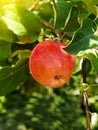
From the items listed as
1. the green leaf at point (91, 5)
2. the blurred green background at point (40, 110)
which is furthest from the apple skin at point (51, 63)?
the blurred green background at point (40, 110)

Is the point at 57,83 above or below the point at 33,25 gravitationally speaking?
below

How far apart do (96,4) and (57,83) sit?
285mm

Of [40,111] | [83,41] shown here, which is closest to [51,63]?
[83,41]

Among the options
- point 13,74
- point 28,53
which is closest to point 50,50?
point 28,53

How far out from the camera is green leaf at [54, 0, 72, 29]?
1.35m

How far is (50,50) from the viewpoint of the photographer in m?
1.34

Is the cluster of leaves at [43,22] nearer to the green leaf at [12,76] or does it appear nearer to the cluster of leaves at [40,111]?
the green leaf at [12,76]

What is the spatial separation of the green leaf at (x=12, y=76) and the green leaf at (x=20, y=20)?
0.48ft

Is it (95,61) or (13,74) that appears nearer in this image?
(95,61)

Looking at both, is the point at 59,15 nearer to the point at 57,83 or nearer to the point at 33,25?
the point at 33,25

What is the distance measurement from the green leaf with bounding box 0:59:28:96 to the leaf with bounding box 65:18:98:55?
0.30 m

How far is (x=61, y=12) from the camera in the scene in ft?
4.45

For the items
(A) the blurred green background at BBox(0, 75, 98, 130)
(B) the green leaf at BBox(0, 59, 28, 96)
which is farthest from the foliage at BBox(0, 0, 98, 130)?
(A) the blurred green background at BBox(0, 75, 98, 130)

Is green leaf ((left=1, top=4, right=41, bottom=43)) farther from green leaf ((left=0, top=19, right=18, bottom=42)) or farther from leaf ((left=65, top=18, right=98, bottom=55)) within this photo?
leaf ((left=65, top=18, right=98, bottom=55))
